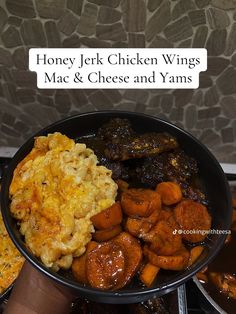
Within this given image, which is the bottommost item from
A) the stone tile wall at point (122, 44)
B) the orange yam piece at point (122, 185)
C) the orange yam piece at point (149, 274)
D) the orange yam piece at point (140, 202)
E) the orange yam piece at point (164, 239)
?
the orange yam piece at point (149, 274)

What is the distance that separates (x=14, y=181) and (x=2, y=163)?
791 millimetres

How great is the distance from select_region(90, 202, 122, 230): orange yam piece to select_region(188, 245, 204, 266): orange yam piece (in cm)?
19

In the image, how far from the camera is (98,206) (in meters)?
1.17

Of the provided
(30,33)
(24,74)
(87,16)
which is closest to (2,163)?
(24,74)

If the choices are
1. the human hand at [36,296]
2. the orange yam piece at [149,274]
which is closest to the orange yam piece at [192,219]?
the orange yam piece at [149,274]

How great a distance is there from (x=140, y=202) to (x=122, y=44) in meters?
0.68

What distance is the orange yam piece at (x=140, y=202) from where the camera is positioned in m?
1.15

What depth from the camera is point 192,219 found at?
1179 mm

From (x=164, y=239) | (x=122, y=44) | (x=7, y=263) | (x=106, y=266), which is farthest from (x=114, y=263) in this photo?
(x=122, y=44)

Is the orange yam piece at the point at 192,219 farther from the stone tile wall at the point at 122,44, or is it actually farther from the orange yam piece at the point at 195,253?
the stone tile wall at the point at 122,44

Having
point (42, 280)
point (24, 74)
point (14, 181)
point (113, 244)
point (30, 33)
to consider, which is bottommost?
point (42, 280)

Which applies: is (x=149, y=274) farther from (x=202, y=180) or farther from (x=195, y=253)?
(x=202, y=180)

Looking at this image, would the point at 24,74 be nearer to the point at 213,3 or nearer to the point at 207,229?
the point at 213,3

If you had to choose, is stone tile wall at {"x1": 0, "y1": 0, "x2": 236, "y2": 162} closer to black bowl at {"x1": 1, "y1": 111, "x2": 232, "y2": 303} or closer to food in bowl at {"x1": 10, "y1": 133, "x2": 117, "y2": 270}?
black bowl at {"x1": 1, "y1": 111, "x2": 232, "y2": 303}
